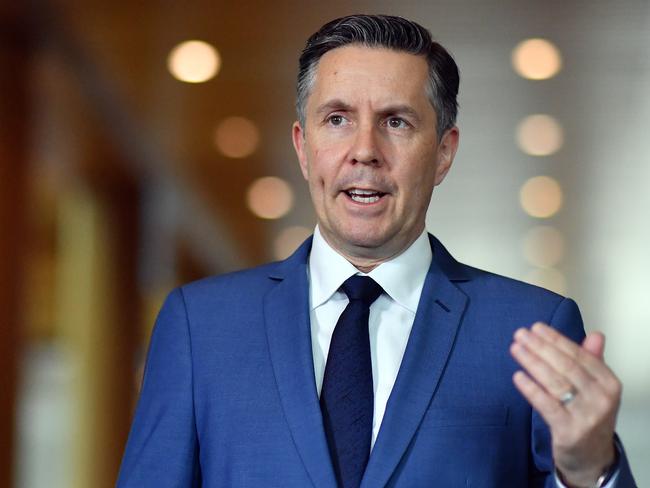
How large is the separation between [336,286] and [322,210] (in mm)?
115

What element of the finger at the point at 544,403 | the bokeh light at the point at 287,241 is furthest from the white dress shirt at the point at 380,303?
the bokeh light at the point at 287,241

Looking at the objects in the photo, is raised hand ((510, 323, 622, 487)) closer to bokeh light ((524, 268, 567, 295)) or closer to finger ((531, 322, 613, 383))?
finger ((531, 322, 613, 383))

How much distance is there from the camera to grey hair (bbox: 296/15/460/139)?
1.95 metres

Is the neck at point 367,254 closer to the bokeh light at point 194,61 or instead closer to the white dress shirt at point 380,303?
the white dress shirt at point 380,303

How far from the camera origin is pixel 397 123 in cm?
192

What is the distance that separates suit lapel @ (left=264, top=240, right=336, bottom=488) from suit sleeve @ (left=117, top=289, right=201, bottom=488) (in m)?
0.14

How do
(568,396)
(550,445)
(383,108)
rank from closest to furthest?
(568,396) < (550,445) < (383,108)

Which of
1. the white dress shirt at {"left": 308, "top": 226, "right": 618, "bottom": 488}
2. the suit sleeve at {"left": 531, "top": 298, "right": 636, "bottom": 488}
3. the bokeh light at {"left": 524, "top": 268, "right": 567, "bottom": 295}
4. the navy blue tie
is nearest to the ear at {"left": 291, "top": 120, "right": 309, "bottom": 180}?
the white dress shirt at {"left": 308, "top": 226, "right": 618, "bottom": 488}

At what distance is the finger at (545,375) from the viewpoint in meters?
1.51

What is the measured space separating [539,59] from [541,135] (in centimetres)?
22

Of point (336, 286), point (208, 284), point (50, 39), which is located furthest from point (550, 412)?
point (50, 39)

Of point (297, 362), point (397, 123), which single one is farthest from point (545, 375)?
point (397, 123)

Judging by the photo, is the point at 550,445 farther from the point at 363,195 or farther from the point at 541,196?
the point at 541,196

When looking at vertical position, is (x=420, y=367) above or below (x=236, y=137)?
below
